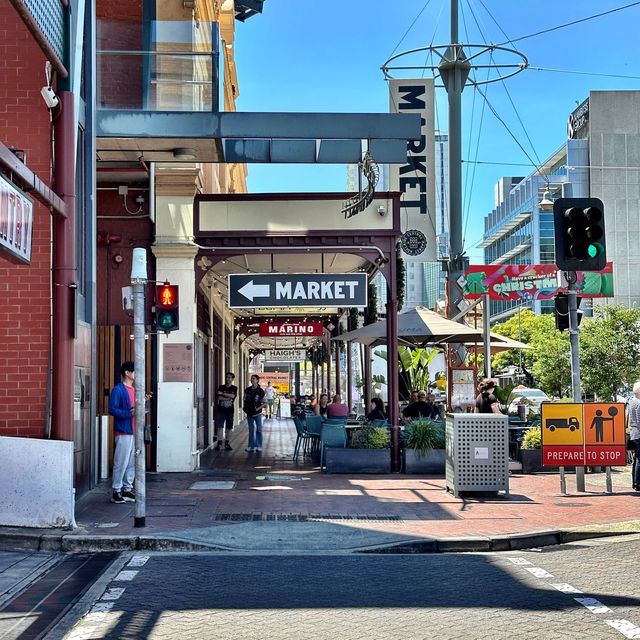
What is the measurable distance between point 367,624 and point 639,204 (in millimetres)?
94280

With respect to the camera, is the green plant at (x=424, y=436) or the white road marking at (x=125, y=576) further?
the green plant at (x=424, y=436)

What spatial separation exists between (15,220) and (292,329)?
686 inches

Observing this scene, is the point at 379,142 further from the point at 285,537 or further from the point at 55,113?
the point at 285,537

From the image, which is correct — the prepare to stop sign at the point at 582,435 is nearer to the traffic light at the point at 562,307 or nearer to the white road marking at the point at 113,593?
the traffic light at the point at 562,307

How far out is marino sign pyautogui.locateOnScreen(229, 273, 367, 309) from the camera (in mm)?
17844

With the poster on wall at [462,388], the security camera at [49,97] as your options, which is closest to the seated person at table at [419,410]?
the poster on wall at [462,388]

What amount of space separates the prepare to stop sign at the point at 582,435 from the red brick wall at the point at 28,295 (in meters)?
6.93

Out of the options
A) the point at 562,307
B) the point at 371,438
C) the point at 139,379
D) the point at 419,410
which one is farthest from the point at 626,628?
the point at 419,410

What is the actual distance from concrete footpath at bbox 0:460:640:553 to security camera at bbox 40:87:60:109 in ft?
17.0

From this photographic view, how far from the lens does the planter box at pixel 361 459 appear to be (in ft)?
56.2

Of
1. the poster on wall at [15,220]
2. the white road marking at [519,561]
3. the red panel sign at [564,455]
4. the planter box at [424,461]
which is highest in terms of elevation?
the poster on wall at [15,220]

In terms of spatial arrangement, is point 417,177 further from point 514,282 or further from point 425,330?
Answer: point 514,282

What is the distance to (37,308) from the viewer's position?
12.7 m

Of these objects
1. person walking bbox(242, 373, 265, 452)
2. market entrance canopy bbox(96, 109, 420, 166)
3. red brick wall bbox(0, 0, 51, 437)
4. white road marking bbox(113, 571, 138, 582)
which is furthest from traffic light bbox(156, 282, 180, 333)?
person walking bbox(242, 373, 265, 452)
